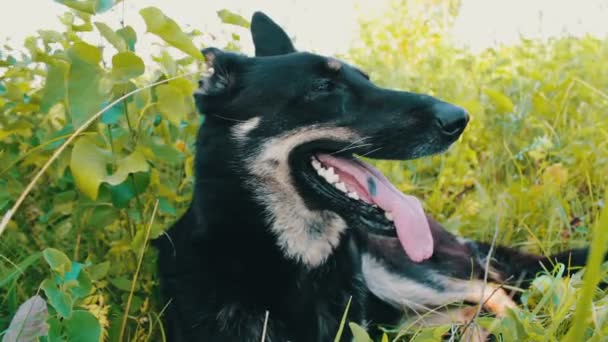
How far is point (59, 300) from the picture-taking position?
5.88 feet

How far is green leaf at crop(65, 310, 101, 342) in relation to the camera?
5.93 feet

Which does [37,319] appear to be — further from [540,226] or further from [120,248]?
[540,226]

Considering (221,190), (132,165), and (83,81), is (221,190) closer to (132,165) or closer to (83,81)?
(132,165)

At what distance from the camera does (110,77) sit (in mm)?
2039

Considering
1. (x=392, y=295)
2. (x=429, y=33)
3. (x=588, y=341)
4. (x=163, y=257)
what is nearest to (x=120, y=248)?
(x=163, y=257)

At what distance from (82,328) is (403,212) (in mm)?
1298

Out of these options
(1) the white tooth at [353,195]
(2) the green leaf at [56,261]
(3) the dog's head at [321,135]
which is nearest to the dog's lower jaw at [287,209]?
(3) the dog's head at [321,135]

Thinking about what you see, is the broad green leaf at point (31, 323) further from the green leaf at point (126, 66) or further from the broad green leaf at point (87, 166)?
the green leaf at point (126, 66)

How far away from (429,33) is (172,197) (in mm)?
5280

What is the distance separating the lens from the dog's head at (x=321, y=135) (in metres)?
2.61

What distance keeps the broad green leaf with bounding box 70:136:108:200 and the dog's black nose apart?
1.30 meters

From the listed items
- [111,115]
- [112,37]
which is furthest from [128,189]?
[112,37]

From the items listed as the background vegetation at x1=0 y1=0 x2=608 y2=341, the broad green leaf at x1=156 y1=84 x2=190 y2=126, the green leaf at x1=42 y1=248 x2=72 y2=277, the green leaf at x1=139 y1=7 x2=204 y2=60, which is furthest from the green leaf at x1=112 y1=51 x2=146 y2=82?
the green leaf at x1=42 y1=248 x2=72 y2=277

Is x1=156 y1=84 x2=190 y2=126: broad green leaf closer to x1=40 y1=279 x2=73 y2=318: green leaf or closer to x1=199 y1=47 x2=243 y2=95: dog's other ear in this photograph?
x1=199 y1=47 x2=243 y2=95: dog's other ear
